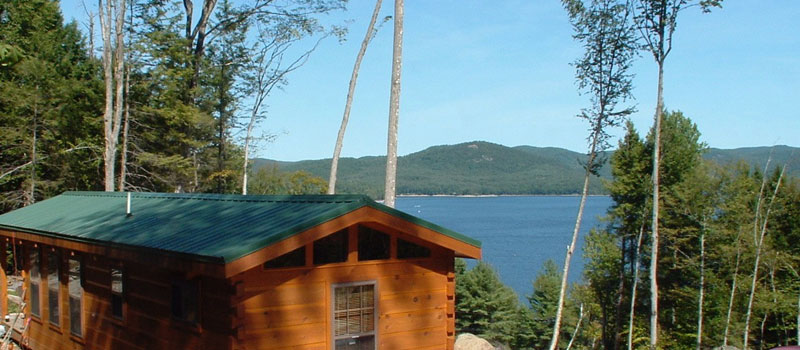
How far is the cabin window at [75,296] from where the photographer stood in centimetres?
932

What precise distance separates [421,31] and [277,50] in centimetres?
618

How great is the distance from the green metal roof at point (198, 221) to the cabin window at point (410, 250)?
39cm

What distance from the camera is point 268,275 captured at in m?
6.41

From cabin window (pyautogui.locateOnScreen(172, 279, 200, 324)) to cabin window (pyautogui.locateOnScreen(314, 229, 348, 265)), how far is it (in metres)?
1.29

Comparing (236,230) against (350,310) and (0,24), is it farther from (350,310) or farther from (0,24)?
(0,24)

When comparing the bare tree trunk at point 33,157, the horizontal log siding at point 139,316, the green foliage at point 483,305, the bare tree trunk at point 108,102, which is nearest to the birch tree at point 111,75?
the bare tree trunk at point 108,102

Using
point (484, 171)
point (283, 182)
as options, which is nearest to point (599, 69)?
point (283, 182)

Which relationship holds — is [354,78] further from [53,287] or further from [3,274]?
[53,287]

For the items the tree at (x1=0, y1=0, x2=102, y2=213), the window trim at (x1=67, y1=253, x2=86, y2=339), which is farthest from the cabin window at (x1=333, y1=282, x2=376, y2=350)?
the tree at (x1=0, y1=0, x2=102, y2=213)

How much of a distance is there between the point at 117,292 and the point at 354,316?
11.4ft

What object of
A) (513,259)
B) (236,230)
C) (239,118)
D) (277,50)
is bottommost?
(513,259)

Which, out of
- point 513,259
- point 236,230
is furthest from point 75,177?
point 513,259

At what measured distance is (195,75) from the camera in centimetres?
2320

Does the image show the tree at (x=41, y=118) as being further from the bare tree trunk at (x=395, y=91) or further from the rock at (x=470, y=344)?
the rock at (x=470, y=344)
